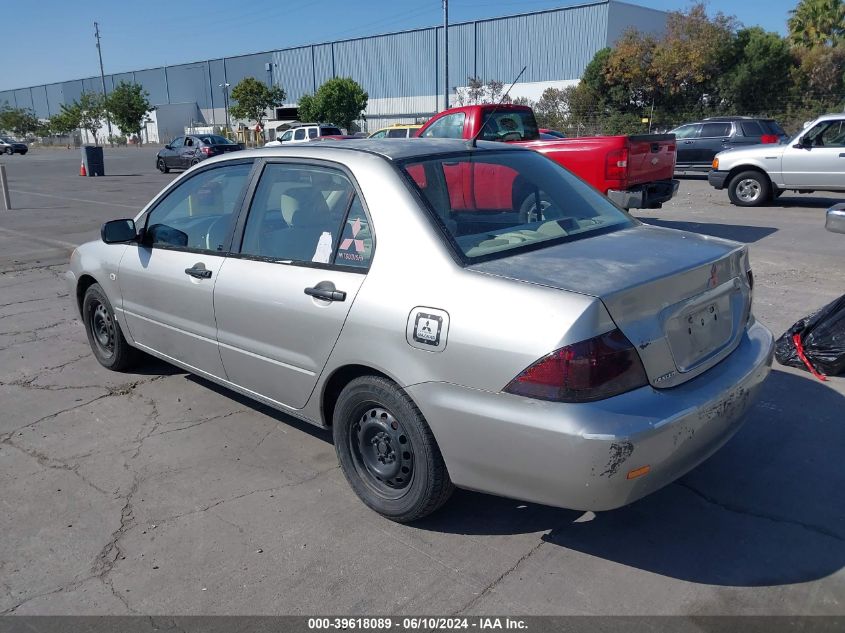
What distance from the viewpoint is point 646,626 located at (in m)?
2.61

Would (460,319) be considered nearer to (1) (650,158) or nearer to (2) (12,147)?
(1) (650,158)

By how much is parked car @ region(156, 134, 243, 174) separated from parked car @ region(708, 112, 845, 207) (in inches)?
804

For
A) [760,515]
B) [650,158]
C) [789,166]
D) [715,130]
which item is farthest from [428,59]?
[760,515]

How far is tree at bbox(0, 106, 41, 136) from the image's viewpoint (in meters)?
87.6

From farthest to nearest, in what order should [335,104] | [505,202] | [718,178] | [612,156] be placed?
[335,104]
[718,178]
[612,156]
[505,202]

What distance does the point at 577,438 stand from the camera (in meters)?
2.54

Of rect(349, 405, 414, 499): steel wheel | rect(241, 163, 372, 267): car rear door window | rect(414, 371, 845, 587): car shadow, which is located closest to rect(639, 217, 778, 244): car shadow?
rect(414, 371, 845, 587): car shadow

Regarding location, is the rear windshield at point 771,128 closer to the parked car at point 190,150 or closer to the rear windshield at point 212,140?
the parked car at point 190,150

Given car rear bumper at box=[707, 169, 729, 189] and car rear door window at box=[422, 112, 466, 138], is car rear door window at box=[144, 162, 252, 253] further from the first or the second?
car rear bumper at box=[707, 169, 729, 189]

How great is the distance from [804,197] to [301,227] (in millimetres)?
15077

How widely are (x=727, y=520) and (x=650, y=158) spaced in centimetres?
809

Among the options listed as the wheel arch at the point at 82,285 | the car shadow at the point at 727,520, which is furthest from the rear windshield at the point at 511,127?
the car shadow at the point at 727,520

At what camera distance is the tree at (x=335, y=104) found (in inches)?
2131

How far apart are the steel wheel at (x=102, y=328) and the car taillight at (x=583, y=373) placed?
151 inches
